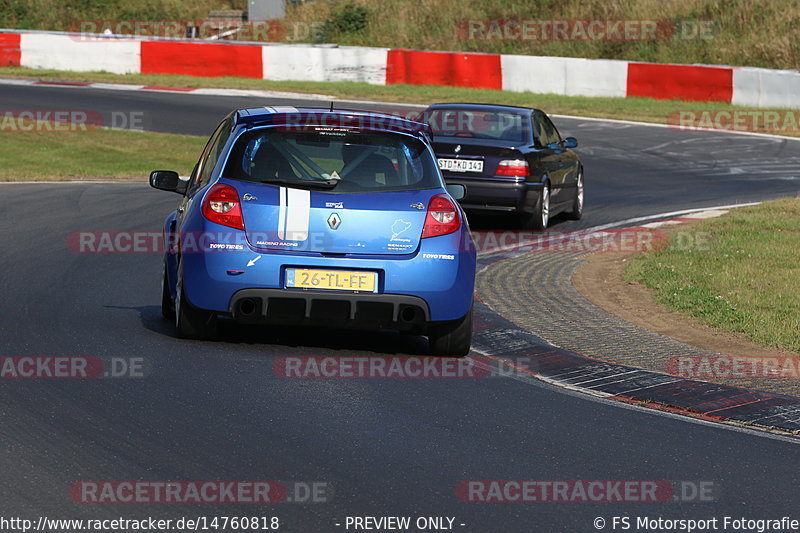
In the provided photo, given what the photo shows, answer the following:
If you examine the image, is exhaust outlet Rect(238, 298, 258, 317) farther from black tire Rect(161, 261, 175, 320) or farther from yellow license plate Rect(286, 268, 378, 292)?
black tire Rect(161, 261, 175, 320)

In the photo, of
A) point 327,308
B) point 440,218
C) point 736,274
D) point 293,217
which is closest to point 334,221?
point 293,217

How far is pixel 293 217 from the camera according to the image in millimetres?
8312

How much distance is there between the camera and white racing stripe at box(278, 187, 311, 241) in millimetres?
8297

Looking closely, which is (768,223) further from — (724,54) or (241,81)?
(724,54)

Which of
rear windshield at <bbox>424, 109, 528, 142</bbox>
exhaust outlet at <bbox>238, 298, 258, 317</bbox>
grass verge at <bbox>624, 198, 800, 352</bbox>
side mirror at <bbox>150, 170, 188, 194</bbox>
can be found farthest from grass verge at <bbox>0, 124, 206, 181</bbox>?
exhaust outlet at <bbox>238, 298, 258, 317</bbox>

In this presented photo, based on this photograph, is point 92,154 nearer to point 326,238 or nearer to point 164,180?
point 164,180

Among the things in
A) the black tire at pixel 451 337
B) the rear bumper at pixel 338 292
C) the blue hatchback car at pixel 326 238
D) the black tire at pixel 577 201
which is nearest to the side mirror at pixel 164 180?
the blue hatchback car at pixel 326 238

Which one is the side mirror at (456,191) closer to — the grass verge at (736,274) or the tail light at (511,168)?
the grass verge at (736,274)

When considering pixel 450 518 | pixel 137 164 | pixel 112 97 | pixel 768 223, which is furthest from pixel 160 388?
pixel 112 97

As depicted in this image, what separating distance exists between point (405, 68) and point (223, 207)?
3051 centimetres

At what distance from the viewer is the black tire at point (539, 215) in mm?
16375

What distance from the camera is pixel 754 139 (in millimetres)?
28578

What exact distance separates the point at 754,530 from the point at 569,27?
44078 mm

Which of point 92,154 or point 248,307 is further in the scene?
point 92,154
